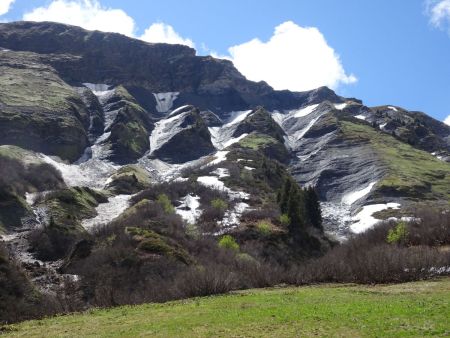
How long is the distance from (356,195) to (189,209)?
85410 mm

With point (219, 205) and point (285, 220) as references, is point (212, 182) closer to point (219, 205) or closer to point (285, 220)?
point (219, 205)

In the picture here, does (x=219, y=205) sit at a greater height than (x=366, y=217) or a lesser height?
greater

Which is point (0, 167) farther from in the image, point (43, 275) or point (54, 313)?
point (54, 313)

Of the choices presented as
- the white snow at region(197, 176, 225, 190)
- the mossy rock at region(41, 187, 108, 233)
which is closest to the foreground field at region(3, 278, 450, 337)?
the mossy rock at region(41, 187, 108, 233)

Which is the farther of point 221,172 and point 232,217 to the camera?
point 221,172

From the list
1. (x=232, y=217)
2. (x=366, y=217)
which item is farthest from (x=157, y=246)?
(x=366, y=217)

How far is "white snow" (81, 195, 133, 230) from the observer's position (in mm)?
121425

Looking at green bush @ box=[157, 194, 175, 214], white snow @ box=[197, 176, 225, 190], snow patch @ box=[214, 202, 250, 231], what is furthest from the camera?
white snow @ box=[197, 176, 225, 190]

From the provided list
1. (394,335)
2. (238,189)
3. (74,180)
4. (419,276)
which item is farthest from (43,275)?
(74,180)

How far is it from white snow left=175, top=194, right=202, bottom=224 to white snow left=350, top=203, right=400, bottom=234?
156 feet

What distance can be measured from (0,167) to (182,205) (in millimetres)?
60312

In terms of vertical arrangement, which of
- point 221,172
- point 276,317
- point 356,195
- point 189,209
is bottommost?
point 276,317

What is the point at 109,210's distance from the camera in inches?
5541

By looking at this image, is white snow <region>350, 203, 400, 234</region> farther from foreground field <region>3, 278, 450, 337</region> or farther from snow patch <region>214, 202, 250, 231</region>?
foreground field <region>3, 278, 450, 337</region>
